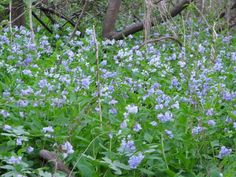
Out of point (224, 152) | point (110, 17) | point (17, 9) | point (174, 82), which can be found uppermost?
point (17, 9)

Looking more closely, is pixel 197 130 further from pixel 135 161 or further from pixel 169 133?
pixel 135 161

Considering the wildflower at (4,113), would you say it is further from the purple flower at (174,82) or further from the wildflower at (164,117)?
the purple flower at (174,82)

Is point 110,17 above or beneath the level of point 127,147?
above

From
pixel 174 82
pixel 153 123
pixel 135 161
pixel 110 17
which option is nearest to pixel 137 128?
pixel 153 123

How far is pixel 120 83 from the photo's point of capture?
3.18 metres

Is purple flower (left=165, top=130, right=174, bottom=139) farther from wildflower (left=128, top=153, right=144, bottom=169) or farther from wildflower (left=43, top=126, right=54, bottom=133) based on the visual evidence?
wildflower (left=43, top=126, right=54, bottom=133)

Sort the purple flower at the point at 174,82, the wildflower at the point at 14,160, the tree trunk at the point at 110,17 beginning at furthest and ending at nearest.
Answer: the tree trunk at the point at 110,17 < the purple flower at the point at 174,82 < the wildflower at the point at 14,160

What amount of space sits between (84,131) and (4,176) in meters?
0.61

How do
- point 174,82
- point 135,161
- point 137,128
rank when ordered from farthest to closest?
point 174,82
point 137,128
point 135,161

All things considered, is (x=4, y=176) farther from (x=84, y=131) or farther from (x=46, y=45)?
(x=46, y=45)

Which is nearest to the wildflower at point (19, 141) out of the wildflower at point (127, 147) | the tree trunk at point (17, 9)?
the wildflower at point (127, 147)

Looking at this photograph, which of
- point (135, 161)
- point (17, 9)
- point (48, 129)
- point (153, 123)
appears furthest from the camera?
point (17, 9)

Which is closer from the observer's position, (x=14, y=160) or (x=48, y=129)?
(x=14, y=160)

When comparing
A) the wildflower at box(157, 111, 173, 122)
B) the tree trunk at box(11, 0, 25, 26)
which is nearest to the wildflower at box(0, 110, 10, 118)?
the wildflower at box(157, 111, 173, 122)
